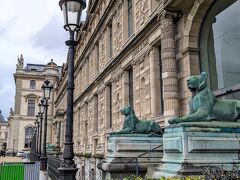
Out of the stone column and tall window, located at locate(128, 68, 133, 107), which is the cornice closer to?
tall window, located at locate(128, 68, 133, 107)

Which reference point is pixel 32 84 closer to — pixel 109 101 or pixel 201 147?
pixel 109 101

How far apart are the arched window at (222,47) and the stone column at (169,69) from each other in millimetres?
1083

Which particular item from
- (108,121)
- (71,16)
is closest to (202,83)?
(71,16)

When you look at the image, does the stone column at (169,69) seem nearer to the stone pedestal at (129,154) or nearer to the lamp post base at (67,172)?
the stone pedestal at (129,154)

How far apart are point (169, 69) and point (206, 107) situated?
5.23 m

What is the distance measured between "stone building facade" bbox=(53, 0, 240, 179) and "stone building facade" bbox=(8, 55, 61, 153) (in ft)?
193

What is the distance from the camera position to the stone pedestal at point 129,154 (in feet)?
30.6

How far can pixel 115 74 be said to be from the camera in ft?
66.2

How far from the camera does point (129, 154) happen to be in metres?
9.83

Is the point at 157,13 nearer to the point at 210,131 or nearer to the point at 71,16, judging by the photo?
the point at 71,16

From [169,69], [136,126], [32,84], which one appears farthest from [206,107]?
[32,84]

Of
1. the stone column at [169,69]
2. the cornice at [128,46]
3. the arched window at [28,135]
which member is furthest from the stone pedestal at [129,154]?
the arched window at [28,135]

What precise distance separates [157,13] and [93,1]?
16929 millimetres

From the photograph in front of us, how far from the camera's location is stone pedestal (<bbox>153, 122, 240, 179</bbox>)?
5887 millimetres
